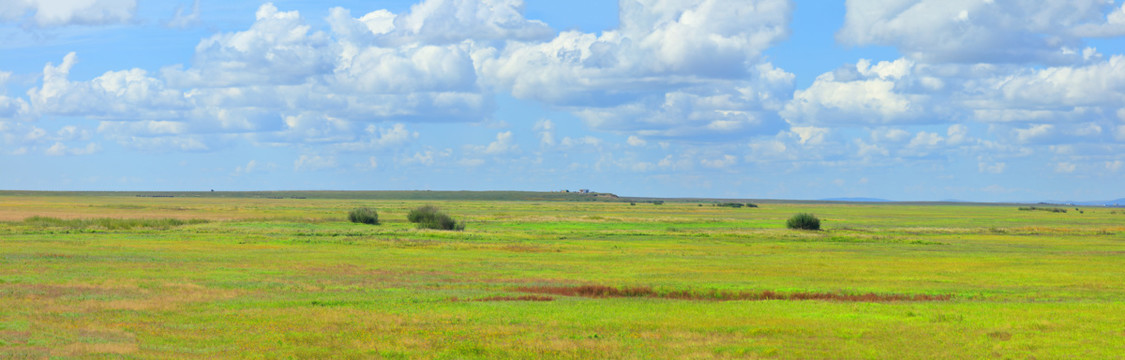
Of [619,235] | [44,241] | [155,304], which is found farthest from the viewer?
[619,235]

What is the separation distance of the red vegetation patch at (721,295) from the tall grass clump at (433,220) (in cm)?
5937

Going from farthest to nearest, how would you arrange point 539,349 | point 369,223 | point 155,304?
point 369,223 → point 155,304 → point 539,349

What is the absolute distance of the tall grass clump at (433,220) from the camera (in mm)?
95562

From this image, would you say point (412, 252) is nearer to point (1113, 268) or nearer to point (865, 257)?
point (865, 257)

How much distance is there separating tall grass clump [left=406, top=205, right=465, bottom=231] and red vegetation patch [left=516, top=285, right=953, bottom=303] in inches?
2337

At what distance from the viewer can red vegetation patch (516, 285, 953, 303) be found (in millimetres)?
33312

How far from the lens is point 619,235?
284ft

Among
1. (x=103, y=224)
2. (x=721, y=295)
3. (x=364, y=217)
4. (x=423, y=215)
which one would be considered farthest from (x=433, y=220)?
(x=721, y=295)

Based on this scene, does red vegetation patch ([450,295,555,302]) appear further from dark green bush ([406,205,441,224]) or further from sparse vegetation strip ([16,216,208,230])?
dark green bush ([406,205,441,224])

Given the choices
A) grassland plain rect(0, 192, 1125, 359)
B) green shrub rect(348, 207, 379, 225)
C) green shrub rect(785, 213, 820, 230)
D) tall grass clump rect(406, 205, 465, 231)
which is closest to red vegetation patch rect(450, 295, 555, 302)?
grassland plain rect(0, 192, 1125, 359)

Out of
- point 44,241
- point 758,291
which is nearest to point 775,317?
point 758,291

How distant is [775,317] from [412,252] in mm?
34217

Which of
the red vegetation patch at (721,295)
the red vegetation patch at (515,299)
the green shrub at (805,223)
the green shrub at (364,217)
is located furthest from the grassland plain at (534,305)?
the green shrub at (364,217)

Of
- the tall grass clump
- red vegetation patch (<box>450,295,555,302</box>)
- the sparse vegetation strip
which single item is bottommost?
red vegetation patch (<box>450,295,555,302</box>)
